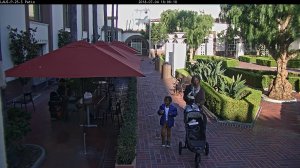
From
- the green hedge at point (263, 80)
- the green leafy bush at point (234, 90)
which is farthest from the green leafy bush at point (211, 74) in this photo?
the green hedge at point (263, 80)

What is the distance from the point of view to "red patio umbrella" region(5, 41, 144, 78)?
6.22m

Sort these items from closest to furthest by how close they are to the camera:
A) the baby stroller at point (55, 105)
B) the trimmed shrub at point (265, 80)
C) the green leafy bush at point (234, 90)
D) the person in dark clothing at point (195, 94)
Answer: the person in dark clothing at point (195, 94), the baby stroller at point (55, 105), the green leafy bush at point (234, 90), the trimmed shrub at point (265, 80)

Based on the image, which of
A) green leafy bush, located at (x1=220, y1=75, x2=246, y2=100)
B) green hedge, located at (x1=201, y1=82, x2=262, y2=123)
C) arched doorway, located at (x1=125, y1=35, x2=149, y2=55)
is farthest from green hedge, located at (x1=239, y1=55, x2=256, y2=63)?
green hedge, located at (x1=201, y1=82, x2=262, y2=123)

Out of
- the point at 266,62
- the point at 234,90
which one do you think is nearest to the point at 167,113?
the point at 234,90

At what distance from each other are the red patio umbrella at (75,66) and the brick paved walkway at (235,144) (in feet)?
6.83

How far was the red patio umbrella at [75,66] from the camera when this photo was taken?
622cm

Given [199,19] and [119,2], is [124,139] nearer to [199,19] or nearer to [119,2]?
[119,2]

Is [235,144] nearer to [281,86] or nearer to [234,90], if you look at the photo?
[234,90]

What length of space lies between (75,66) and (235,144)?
4449 millimetres

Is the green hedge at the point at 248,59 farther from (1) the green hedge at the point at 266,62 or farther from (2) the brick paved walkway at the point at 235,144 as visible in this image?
A: (2) the brick paved walkway at the point at 235,144

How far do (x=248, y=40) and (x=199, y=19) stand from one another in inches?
1068

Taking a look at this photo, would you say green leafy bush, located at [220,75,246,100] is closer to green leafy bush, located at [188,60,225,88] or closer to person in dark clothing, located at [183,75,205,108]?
green leafy bush, located at [188,60,225,88]

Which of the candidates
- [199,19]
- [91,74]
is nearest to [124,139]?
[91,74]

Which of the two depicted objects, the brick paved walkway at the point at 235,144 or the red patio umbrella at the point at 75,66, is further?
the brick paved walkway at the point at 235,144
